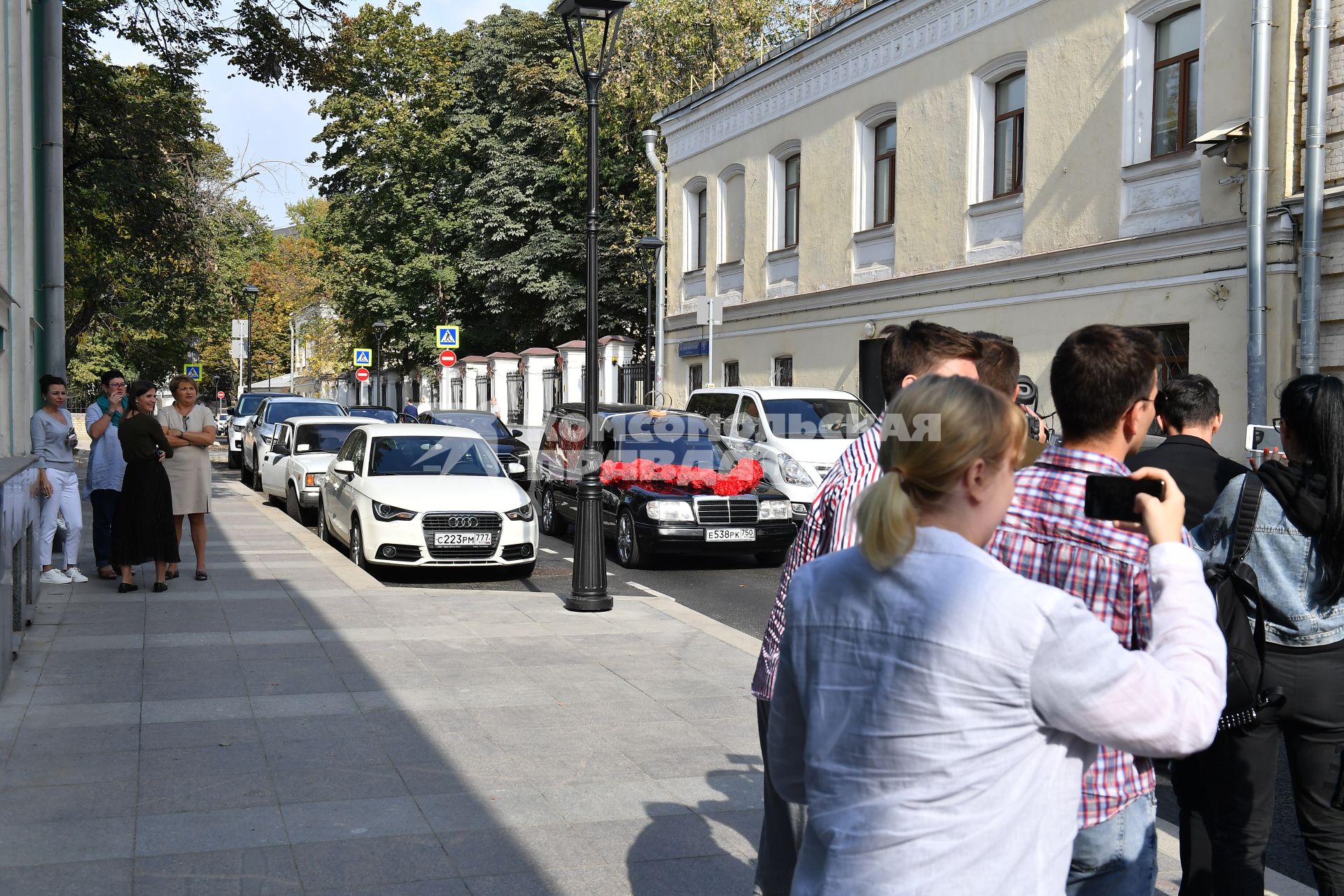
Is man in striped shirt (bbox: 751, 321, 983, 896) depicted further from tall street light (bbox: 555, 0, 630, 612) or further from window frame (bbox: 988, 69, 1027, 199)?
window frame (bbox: 988, 69, 1027, 199)

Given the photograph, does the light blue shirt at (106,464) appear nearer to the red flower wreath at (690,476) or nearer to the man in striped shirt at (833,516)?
the red flower wreath at (690,476)

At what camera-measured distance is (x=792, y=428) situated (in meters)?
16.1

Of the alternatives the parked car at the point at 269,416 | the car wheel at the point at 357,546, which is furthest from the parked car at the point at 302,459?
the car wheel at the point at 357,546

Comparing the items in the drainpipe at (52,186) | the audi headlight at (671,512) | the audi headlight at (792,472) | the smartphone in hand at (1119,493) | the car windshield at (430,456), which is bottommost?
the audi headlight at (671,512)

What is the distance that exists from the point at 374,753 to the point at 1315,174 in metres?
12.3

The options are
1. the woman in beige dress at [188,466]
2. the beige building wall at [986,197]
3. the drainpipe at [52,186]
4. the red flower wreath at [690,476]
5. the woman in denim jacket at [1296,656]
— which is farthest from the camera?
the beige building wall at [986,197]

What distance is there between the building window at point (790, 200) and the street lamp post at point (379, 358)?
23.4 meters

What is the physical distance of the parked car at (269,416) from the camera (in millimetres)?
23188

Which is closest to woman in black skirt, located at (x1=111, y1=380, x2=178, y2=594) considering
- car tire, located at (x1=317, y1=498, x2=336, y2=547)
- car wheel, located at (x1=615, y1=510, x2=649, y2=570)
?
car tire, located at (x1=317, y1=498, x2=336, y2=547)

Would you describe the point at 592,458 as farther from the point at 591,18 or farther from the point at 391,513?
the point at 591,18

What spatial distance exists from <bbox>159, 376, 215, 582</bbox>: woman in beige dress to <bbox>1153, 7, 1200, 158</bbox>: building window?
11960mm

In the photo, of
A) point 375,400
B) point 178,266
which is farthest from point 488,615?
point 375,400

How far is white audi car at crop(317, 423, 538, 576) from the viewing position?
11.7 metres

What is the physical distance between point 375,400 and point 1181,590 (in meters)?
60.1
